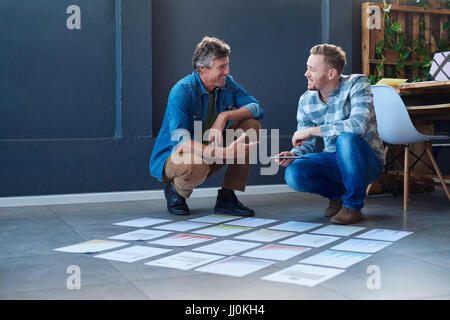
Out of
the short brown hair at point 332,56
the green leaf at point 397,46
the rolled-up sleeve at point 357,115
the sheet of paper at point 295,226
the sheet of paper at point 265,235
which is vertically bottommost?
the sheet of paper at point 295,226

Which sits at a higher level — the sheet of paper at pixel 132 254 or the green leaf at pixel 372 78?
the green leaf at pixel 372 78

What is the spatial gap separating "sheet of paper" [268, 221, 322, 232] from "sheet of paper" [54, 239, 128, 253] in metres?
0.92

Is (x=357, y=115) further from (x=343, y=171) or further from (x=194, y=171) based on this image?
(x=194, y=171)

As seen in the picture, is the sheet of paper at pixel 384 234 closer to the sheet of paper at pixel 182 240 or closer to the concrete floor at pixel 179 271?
the concrete floor at pixel 179 271

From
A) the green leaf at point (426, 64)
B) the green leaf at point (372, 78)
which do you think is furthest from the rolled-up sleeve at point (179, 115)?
the green leaf at point (426, 64)

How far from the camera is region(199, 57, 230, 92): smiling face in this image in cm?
325

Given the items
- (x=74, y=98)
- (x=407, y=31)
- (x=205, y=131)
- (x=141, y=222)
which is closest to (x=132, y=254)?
(x=141, y=222)

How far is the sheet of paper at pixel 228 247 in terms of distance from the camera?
2414 millimetres

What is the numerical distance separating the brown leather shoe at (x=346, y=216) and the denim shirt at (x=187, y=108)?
843mm

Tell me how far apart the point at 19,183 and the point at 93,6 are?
150cm

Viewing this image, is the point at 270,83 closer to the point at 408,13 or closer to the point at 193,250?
the point at 408,13
